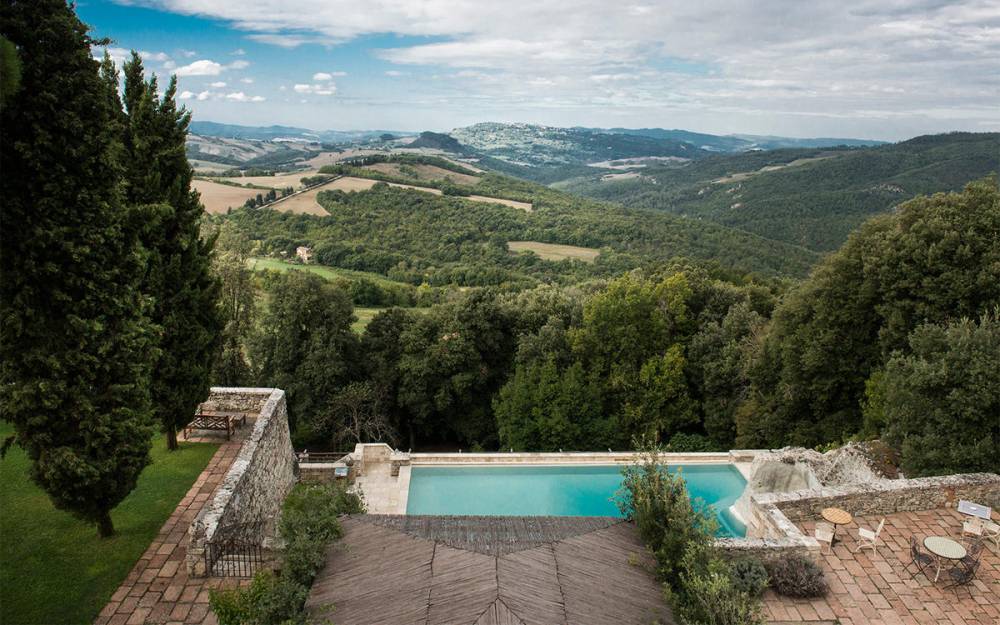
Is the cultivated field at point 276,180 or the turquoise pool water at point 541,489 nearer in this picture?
the turquoise pool water at point 541,489

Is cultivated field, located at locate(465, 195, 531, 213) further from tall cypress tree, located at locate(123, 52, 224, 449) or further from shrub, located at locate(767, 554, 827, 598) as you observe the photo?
shrub, located at locate(767, 554, 827, 598)

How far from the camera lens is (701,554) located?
273 inches

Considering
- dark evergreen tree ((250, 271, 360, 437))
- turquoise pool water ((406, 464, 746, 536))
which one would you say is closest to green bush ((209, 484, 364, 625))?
turquoise pool water ((406, 464, 746, 536))

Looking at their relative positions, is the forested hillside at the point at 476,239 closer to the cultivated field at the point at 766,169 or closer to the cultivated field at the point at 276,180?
the cultivated field at the point at 276,180

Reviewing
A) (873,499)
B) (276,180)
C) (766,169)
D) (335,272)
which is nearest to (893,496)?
(873,499)

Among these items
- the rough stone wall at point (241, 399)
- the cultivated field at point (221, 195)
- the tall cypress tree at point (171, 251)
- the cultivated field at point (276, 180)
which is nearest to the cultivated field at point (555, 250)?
the cultivated field at point (221, 195)

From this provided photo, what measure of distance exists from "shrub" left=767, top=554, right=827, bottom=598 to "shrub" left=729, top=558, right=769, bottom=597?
0.22 metres

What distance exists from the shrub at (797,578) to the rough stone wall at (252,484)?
731 centimetres

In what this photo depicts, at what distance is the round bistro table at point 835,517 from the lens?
8.98 meters

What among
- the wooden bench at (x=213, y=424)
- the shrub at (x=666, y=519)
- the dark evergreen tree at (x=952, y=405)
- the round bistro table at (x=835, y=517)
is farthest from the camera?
the wooden bench at (x=213, y=424)

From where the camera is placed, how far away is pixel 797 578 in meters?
7.74

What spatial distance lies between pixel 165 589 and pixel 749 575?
26.2ft

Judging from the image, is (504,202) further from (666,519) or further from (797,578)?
(797,578)

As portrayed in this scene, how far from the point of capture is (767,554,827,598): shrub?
7.68m
